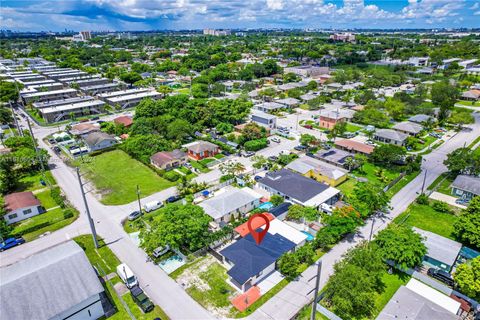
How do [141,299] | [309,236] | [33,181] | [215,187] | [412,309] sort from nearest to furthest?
[412,309], [141,299], [309,236], [215,187], [33,181]

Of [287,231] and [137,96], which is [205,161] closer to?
[287,231]

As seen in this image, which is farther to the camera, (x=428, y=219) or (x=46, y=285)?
(x=428, y=219)

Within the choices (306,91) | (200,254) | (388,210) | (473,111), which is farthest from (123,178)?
(473,111)

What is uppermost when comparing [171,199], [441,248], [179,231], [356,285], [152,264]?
[179,231]

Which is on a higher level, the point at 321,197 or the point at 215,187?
the point at 321,197

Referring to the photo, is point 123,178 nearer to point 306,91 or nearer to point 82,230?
point 82,230

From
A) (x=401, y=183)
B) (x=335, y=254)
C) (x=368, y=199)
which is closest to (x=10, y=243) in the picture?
(x=335, y=254)
